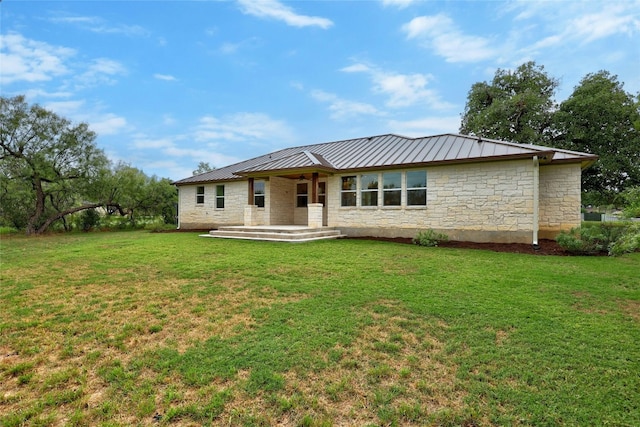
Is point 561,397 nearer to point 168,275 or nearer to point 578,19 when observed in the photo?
point 168,275

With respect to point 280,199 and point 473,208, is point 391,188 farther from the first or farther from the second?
point 280,199

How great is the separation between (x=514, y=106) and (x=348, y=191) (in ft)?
47.8

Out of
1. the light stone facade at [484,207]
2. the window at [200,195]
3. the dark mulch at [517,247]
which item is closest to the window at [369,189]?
the light stone facade at [484,207]

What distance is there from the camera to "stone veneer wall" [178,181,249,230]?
16734 millimetres

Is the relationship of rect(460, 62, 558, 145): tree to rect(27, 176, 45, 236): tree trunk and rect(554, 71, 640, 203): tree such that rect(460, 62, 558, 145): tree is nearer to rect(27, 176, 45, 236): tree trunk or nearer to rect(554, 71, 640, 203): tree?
rect(554, 71, 640, 203): tree

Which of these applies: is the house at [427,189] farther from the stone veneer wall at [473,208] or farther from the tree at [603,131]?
the tree at [603,131]

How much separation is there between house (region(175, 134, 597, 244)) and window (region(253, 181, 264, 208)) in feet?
0.17

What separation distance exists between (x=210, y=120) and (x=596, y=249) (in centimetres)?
2125

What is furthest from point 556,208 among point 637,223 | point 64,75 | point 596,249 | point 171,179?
point 171,179

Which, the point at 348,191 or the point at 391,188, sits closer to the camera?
the point at 391,188

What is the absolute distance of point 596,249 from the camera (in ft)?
29.1

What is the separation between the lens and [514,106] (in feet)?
66.4

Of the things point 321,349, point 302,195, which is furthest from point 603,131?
point 321,349

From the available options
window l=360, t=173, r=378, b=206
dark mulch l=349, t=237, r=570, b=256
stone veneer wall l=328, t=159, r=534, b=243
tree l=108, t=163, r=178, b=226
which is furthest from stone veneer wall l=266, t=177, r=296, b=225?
tree l=108, t=163, r=178, b=226
